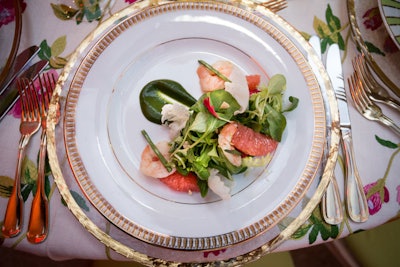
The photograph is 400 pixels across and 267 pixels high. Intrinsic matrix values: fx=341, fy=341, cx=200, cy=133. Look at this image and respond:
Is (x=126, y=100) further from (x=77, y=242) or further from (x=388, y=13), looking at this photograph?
(x=388, y=13)

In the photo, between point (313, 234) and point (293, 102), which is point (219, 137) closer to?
point (293, 102)

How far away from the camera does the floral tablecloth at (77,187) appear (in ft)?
2.43

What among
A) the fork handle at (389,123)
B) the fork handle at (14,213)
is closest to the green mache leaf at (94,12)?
the fork handle at (14,213)

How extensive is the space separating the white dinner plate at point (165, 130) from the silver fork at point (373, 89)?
135mm

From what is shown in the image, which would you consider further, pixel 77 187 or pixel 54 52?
pixel 54 52

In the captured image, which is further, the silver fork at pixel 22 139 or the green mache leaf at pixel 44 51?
the green mache leaf at pixel 44 51

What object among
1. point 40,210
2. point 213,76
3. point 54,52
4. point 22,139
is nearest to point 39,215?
point 40,210

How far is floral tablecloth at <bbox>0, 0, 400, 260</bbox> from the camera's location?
2.43 feet

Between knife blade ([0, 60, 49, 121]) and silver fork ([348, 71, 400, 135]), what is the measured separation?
0.75 m

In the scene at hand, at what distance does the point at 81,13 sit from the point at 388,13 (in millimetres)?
725

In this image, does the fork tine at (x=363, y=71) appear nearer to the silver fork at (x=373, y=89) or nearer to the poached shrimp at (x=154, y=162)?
the silver fork at (x=373, y=89)

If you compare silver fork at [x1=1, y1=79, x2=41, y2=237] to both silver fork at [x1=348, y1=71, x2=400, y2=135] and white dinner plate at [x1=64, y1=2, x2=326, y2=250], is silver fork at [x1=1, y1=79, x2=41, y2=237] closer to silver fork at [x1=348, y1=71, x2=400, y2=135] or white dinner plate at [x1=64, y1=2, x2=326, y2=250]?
white dinner plate at [x1=64, y1=2, x2=326, y2=250]

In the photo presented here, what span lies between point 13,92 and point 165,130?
1.20 feet

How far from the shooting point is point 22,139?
0.77 m
